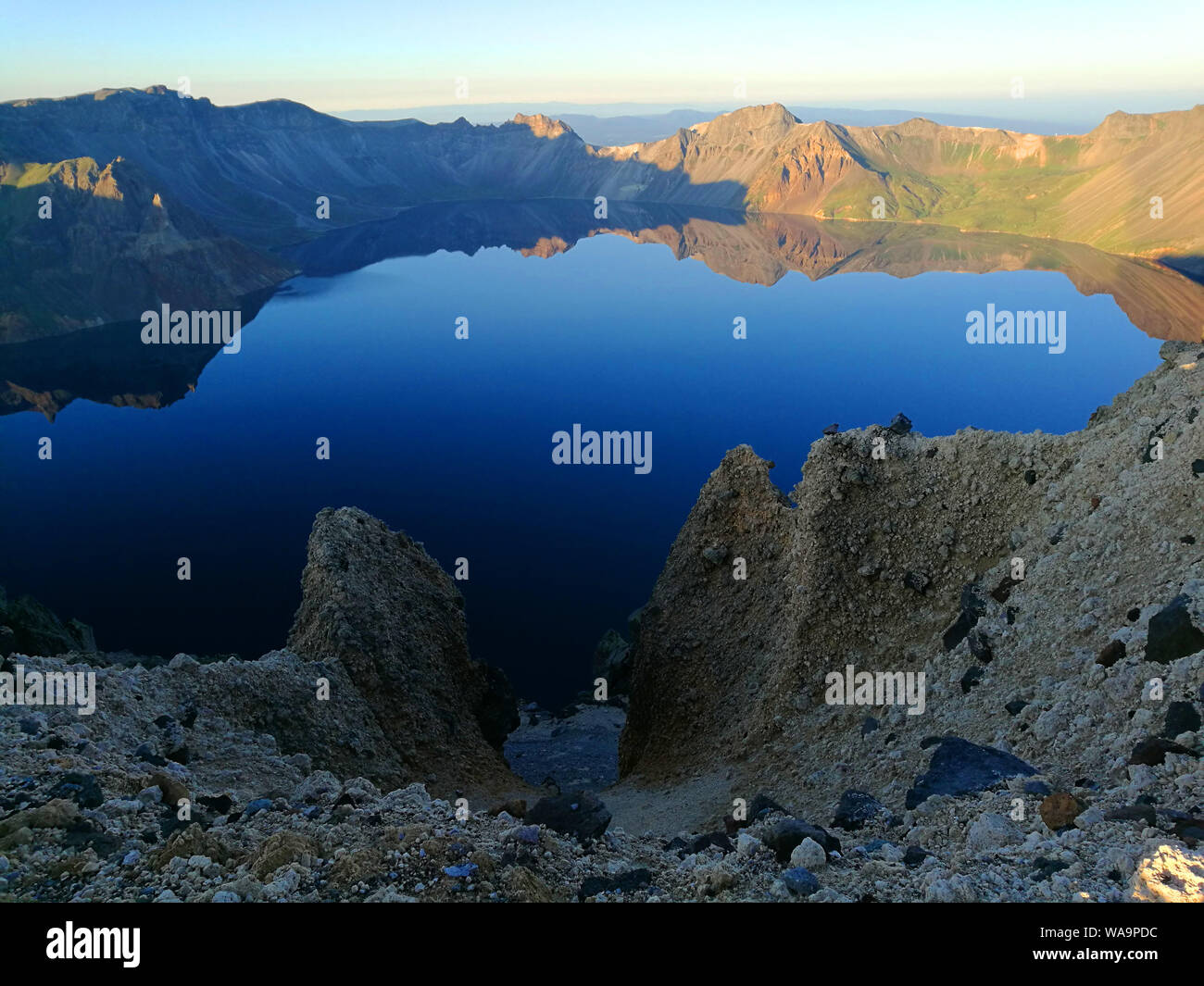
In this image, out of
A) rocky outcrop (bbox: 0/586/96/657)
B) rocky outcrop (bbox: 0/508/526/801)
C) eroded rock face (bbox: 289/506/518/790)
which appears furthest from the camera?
rocky outcrop (bbox: 0/586/96/657)

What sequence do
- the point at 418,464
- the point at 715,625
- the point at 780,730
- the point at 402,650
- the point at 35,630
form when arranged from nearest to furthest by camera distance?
the point at 780,730 < the point at 402,650 < the point at 715,625 < the point at 35,630 < the point at 418,464

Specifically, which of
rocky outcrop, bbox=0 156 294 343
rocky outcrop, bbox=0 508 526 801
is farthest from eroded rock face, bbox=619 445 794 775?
rocky outcrop, bbox=0 156 294 343

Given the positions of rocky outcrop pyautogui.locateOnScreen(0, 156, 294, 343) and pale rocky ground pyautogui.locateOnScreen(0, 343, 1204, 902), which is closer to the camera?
pale rocky ground pyautogui.locateOnScreen(0, 343, 1204, 902)

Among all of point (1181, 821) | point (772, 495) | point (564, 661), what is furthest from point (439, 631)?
point (564, 661)

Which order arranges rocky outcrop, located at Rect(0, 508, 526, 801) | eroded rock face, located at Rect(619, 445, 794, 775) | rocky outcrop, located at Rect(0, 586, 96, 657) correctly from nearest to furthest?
rocky outcrop, located at Rect(0, 508, 526, 801)
eroded rock face, located at Rect(619, 445, 794, 775)
rocky outcrop, located at Rect(0, 586, 96, 657)

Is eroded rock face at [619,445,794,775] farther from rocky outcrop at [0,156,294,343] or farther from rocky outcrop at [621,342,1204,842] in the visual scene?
rocky outcrop at [0,156,294,343]

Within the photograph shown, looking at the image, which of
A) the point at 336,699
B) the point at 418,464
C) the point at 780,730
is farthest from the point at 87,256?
the point at 780,730

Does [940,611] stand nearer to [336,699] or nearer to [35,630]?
[336,699]

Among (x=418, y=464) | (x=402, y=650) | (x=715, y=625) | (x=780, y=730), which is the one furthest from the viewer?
(x=418, y=464)
